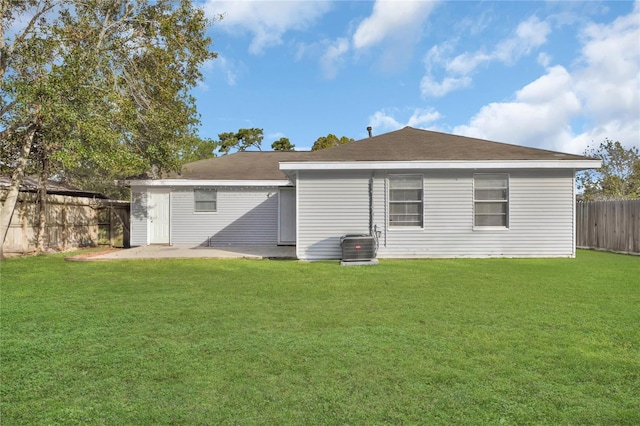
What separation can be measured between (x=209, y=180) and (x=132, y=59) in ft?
15.2

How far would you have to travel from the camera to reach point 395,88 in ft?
46.1

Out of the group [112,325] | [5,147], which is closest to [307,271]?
[112,325]

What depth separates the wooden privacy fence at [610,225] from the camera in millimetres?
11008

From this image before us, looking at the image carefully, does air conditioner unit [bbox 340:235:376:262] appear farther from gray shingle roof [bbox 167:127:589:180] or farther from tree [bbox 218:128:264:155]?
tree [bbox 218:128:264:155]

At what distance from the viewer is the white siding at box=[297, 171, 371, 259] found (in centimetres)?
995

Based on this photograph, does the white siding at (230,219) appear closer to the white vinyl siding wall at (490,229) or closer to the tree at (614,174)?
the white vinyl siding wall at (490,229)

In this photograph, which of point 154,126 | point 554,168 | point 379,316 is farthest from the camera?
point 154,126

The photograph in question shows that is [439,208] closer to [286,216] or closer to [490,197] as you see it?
[490,197]

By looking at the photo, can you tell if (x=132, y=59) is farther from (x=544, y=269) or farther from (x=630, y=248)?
(x=630, y=248)

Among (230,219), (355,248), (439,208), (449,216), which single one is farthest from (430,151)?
(230,219)

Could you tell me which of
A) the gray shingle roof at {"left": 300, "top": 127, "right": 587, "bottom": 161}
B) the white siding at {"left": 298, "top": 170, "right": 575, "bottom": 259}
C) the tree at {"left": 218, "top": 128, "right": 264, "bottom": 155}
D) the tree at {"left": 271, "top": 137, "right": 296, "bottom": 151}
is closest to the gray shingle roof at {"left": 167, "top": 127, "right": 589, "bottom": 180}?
the gray shingle roof at {"left": 300, "top": 127, "right": 587, "bottom": 161}

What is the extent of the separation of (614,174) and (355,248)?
769 inches

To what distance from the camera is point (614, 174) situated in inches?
795

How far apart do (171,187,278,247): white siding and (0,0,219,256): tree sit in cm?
206
